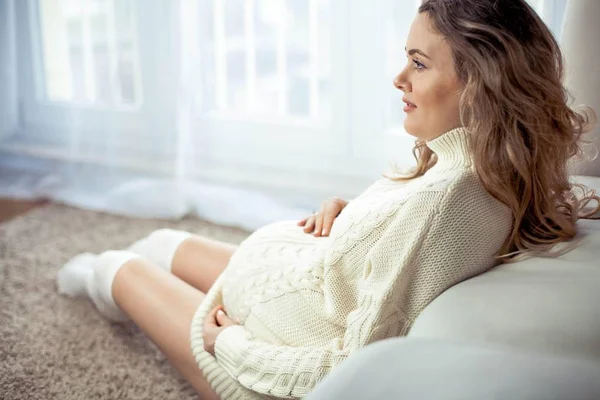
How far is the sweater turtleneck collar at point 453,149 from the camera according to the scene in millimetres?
1199

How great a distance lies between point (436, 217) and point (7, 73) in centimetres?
229

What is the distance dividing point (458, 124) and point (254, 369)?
0.51 meters

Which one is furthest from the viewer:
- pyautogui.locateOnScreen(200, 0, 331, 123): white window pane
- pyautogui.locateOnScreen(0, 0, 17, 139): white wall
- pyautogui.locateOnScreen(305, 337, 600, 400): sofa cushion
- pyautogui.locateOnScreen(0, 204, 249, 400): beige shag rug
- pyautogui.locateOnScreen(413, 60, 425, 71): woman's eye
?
Result: pyautogui.locateOnScreen(0, 0, 17, 139): white wall

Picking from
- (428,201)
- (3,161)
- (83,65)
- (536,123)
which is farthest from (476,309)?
(3,161)

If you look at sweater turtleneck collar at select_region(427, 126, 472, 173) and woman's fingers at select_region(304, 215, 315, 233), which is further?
woman's fingers at select_region(304, 215, 315, 233)

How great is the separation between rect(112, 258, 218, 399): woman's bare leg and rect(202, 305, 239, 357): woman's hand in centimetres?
8

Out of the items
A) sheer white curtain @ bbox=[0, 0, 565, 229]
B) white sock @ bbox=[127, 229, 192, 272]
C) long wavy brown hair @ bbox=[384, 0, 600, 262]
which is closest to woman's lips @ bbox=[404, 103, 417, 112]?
long wavy brown hair @ bbox=[384, 0, 600, 262]

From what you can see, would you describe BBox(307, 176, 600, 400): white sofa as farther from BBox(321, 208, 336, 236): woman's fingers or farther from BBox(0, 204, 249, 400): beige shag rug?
BBox(0, 204, 249, 400): beige shag rug

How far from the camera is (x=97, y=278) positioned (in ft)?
5.98

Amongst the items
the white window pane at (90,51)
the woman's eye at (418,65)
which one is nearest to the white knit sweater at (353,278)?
the woman's eye at (418,65)

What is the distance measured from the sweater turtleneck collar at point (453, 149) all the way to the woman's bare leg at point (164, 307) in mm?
581

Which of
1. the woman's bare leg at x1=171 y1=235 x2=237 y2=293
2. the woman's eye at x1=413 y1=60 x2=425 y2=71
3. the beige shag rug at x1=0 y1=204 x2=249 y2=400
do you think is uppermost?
the woman's eye at x1=413 y1=60 x2=425 y2=71

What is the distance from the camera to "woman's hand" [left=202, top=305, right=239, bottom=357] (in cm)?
135

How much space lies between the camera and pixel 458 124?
4.04 ft
